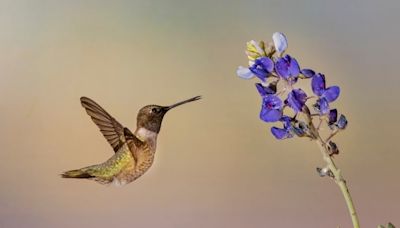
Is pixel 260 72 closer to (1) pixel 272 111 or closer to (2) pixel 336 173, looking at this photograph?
(1) pixel 272 111

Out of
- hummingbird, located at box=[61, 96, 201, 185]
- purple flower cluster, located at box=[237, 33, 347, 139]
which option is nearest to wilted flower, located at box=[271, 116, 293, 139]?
purple flower cluster, located at box=[237, 33, 347, 139]

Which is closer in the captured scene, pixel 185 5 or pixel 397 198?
pixel 397 198

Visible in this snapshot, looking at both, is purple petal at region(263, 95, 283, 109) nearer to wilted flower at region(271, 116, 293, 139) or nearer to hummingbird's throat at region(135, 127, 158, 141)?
wilted flower at region(271, 116, 293, 139)

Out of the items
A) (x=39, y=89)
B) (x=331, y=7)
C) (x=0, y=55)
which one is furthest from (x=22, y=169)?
(x=331, y=7)

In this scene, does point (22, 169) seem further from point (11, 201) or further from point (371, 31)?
point (371, 31)

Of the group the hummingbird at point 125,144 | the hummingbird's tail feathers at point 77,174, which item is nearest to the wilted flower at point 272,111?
the hummingbird at point 125,144

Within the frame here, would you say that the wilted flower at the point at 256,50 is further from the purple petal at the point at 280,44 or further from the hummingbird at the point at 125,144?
the hummingbird at the point at 125,144
